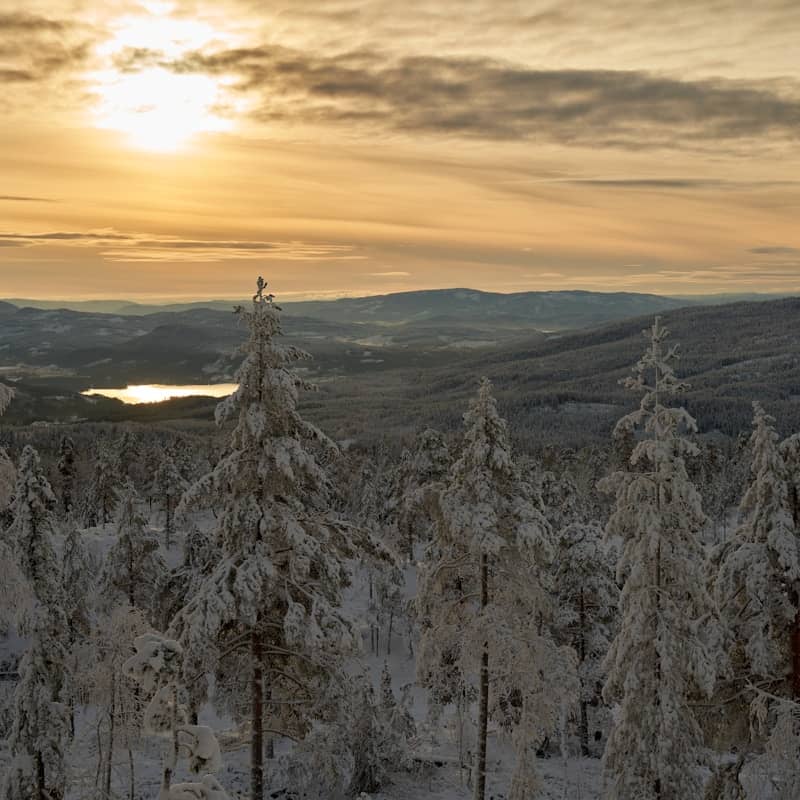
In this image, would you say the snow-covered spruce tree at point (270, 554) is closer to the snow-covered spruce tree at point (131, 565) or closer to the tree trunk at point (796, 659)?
the tree trunk at point (796, 659)

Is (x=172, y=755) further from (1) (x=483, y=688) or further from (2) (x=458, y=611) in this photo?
(1) (x=483, y=688)

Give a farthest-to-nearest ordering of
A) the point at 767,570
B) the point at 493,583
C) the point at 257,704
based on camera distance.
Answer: the point at 493,583, the point at 767,570, the point at 257,704

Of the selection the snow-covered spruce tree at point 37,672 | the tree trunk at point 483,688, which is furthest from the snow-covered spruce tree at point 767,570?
→ the snow-covered spruce tree at point 37,672

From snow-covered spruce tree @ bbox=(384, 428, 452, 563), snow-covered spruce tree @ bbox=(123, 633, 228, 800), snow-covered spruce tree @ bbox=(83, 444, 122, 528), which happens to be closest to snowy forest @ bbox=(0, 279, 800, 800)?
snow-covered spruce tree @ bbox=(123, 633, 228, 800)

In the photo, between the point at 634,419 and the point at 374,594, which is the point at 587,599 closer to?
the point at 634,419

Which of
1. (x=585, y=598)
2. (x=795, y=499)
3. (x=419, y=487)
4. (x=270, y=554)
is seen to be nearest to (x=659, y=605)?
(x=795, y=499)

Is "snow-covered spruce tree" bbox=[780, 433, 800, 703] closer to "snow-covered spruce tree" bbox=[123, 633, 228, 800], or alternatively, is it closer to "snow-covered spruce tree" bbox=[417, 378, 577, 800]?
"snow-covered spruce tree" bbox=[417, 378, 577, 800]
